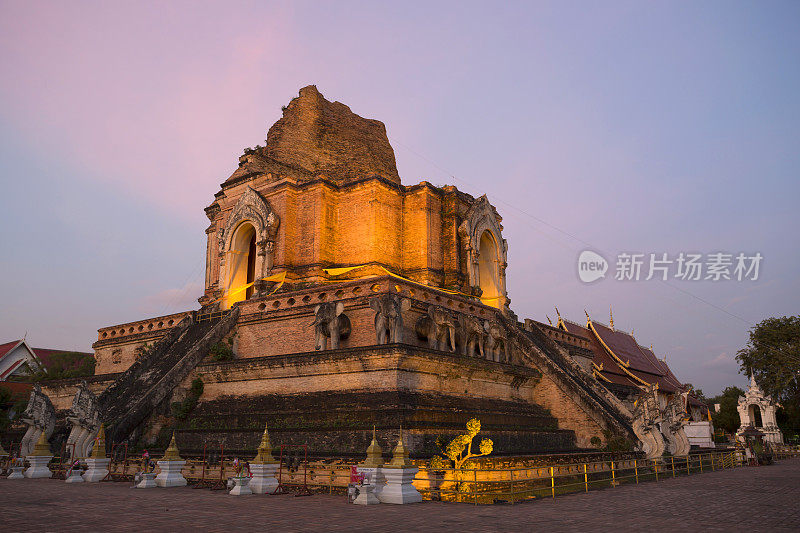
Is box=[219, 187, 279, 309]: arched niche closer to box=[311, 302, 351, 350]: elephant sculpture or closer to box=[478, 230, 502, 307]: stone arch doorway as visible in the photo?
box=[311, 302, 351, 350]: elephant sculpture

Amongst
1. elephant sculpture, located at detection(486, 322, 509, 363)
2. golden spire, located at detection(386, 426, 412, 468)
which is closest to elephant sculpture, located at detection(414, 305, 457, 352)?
elephant sculpture, located at detection(486, 322, 509, 363)

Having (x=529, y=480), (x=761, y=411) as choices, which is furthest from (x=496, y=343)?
(x=761, y=411)

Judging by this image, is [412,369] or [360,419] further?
[412,369]

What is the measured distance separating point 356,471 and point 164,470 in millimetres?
4920

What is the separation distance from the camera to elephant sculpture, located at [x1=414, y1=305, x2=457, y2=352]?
18844 mm

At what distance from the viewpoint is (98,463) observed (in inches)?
596

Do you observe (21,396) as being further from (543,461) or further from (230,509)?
(543,461)

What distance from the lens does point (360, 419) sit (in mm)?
14227

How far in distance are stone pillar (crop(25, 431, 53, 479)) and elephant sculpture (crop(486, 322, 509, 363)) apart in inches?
512

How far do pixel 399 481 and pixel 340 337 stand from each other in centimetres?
860

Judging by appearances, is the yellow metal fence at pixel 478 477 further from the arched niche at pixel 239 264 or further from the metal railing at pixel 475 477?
the arched niche at pixel 239 264

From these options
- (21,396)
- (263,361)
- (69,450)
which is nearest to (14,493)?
(69,450)

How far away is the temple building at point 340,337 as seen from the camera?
50.8 ft

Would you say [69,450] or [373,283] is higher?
[373,283]
